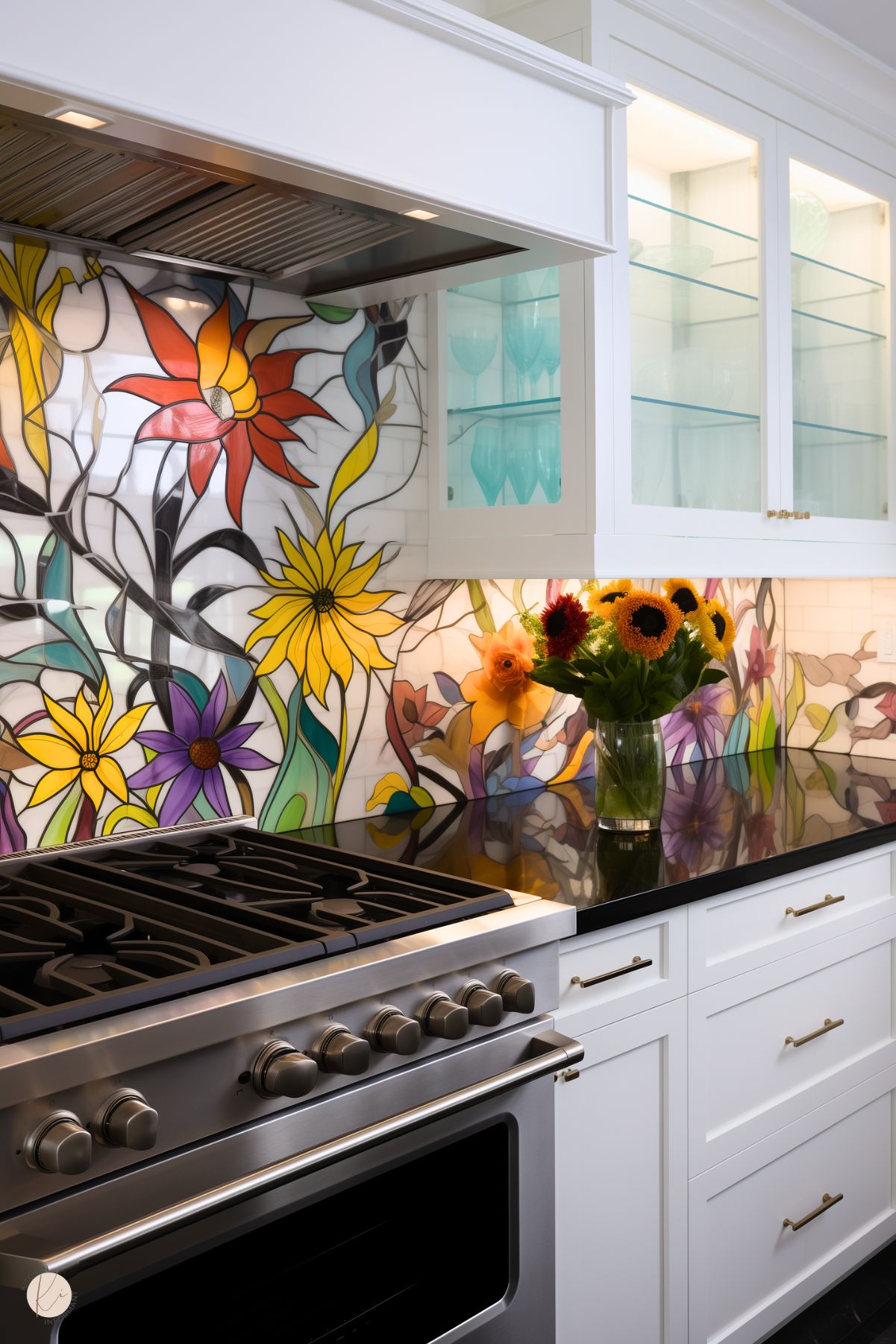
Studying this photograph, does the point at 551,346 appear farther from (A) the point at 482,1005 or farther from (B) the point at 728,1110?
(B) the point at 728,1110

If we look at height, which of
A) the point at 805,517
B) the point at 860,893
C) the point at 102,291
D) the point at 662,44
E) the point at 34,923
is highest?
the point at 662,44

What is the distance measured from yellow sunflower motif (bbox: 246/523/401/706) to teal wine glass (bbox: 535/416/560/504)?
333 mm

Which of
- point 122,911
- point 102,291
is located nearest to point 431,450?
point 102,291

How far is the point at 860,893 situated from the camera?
7.45ft

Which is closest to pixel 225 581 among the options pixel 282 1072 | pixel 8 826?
pixel 8 826

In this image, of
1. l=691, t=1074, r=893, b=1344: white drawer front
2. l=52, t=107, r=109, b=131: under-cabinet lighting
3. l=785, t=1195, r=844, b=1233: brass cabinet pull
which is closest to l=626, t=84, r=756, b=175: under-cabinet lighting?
l=52, t=107, r=109, b=131: under-cabinet lighting

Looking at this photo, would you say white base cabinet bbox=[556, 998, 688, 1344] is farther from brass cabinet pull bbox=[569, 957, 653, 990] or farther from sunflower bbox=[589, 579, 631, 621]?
sunflower bbox=[589, 579, 631, 621]

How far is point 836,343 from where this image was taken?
8.50 feet

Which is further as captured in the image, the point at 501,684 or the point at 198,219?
the point at 501,684

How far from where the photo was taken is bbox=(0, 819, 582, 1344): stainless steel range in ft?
3.49

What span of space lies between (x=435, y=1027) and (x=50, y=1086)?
44 cm

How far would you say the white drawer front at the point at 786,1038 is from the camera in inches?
75.8

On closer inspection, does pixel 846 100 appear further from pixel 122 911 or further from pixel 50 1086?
pixel 50 1086

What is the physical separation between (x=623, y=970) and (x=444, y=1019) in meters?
0.48
